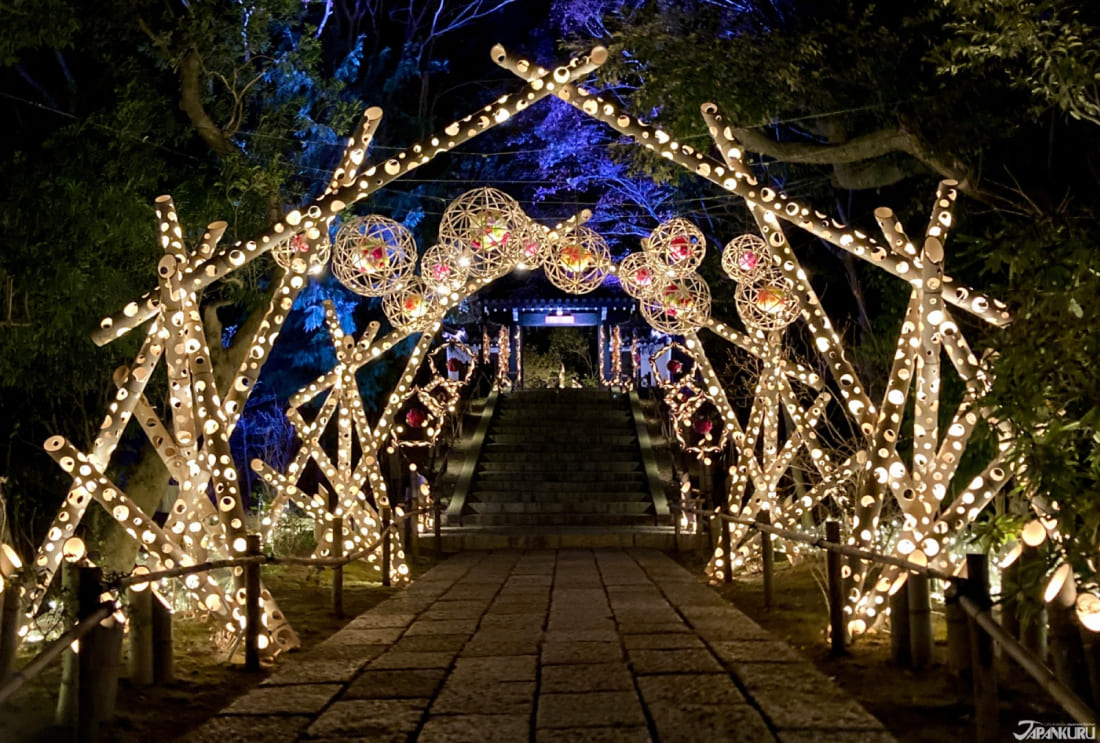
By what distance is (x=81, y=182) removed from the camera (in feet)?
26.6

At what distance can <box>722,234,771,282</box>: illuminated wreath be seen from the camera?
9633 millimetres

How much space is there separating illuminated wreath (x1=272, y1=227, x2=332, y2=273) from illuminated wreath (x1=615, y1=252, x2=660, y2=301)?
13.4 feet

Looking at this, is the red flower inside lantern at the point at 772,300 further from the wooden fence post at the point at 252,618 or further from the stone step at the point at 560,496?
the stone step at the point at 560,496

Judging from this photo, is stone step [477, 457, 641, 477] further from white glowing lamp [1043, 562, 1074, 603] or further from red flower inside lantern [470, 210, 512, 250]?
white glowing lamp [1043, 562, 1074, 603]

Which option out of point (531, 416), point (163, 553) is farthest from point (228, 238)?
point (531, 416)

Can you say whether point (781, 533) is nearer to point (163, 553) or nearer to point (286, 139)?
point (163, 553)

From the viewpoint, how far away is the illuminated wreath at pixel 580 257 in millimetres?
11406

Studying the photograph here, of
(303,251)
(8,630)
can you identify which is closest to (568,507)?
(303,251)

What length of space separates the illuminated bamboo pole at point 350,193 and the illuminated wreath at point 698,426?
8.91 m

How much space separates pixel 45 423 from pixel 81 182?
3.16 metres

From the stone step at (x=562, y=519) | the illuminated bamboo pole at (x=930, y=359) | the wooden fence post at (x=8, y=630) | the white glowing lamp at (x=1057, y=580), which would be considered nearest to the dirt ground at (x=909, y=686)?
the white glowing lamp at (x=1057, y=580)

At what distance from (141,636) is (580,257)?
23.1 ft

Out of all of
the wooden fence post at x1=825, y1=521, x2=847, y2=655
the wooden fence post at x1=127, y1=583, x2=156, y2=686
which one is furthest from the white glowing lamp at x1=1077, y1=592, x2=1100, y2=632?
the wooden fence post at x1=127, y1=583, x2=156, y2=686

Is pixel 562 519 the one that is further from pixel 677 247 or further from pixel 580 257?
pixel 677 247
